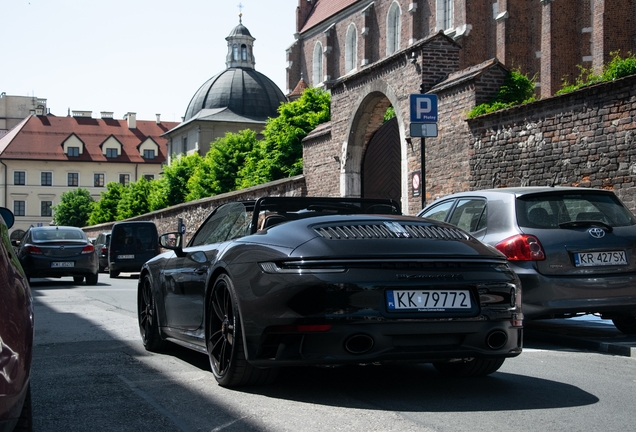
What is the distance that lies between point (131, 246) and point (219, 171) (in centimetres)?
3460

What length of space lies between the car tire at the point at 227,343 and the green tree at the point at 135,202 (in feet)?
226

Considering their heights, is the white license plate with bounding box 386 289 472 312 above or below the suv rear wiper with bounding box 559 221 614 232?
below

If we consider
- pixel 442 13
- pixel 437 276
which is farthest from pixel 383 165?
pixel 442 13

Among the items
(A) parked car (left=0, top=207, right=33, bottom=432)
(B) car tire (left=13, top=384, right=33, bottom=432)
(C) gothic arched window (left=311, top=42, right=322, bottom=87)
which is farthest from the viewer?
(C) gothic arched window (left=311, top=42, right=322, bottom=87)

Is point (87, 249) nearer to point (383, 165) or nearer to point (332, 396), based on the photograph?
point (383, 165)

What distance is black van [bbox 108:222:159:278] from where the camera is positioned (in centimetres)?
2861

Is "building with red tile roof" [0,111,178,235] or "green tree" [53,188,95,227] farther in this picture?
"building with red tile roof" [0,111,178,235]

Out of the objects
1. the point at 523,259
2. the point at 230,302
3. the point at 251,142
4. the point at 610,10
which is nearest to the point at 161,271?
the point at 230,302

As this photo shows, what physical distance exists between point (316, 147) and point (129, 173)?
86574 mm

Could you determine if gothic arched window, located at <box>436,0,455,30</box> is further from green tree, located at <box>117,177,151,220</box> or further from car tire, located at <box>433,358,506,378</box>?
car tire, located at <box>433,358,506,378</box>

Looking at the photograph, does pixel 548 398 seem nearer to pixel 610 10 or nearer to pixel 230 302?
pixel 230 302

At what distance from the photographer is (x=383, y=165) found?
2408 cm

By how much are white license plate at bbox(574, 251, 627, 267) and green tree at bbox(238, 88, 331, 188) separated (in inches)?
1355

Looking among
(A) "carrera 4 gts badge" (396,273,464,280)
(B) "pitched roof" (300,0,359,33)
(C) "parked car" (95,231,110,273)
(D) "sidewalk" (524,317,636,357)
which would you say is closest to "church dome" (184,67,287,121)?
(B) "pitched roof" (300,0,359,33)
